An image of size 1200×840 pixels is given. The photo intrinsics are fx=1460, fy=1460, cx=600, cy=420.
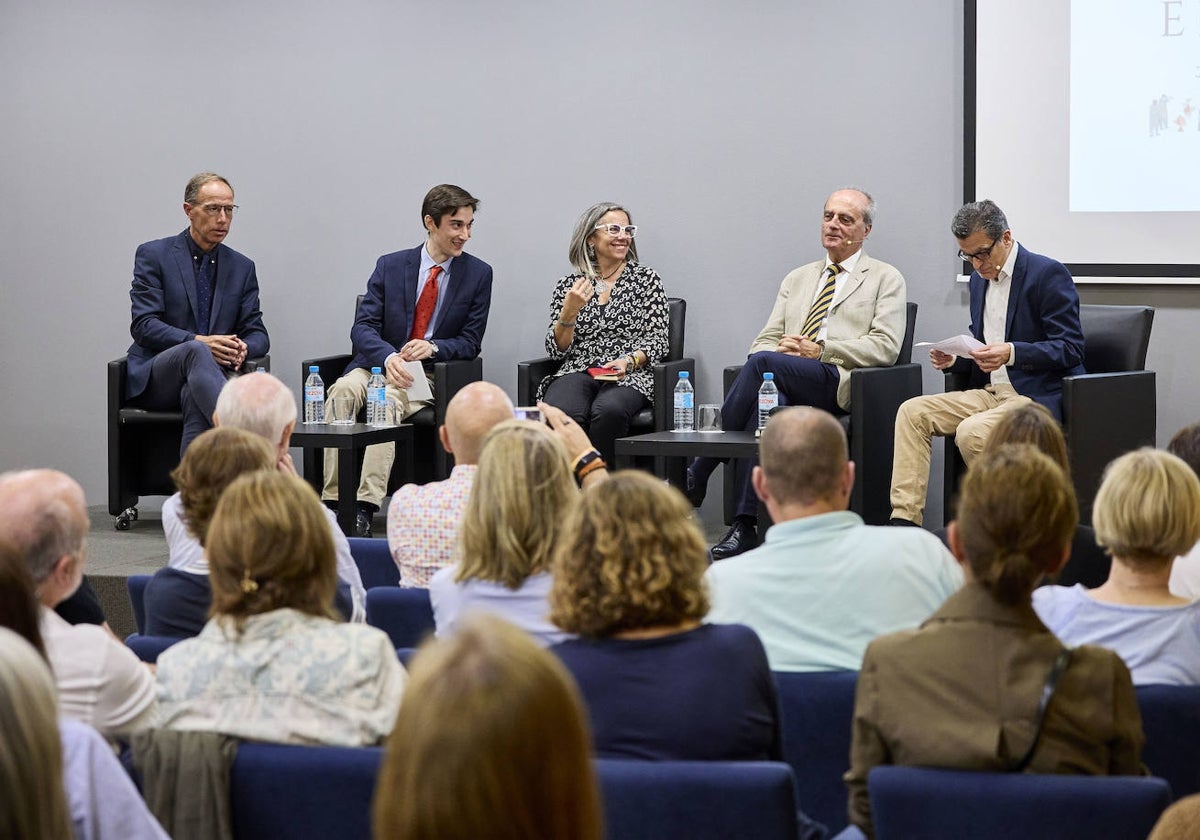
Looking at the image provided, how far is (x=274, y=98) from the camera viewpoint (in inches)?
269

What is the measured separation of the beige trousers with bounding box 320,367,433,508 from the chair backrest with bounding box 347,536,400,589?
2224 millimetres

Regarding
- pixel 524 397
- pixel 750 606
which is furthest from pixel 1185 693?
pixel 524 397

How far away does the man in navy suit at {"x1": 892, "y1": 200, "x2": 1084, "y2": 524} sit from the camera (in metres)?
5.12

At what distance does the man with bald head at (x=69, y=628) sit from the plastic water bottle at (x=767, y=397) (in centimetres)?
331

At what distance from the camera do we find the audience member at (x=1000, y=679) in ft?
6.04

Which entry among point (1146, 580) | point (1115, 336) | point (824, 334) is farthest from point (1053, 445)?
point (824, 334)

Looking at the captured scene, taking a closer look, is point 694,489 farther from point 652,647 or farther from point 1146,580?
point 652,647

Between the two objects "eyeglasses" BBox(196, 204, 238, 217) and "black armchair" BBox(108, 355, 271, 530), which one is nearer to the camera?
"black armchair" BBox(108, 355, 271, 530)

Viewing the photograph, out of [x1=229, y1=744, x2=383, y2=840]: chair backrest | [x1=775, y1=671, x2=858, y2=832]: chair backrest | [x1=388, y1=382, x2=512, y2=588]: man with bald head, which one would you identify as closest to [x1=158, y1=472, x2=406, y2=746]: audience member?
[x1=229, y1=744, x2=383, y2=840]: chair backrest

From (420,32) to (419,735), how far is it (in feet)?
20.3

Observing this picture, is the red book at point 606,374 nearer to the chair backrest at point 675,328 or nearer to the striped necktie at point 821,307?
the chair backrest at point 675,328

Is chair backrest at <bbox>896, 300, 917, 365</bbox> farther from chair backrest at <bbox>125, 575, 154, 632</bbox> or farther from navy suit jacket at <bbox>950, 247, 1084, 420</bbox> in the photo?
chair backrest at <bbox>125, 575, 154, 632</bbox>

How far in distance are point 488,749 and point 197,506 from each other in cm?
193

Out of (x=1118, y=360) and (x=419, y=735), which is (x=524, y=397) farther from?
(x=419, y=735)
